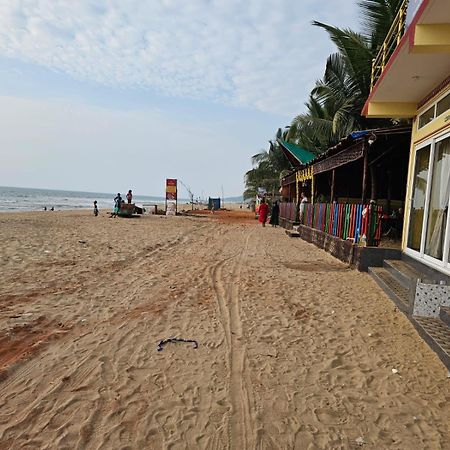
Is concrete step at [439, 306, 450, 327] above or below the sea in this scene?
above

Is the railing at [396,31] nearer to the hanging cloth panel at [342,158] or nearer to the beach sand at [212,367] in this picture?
the hanging cloth panel at [342,158]

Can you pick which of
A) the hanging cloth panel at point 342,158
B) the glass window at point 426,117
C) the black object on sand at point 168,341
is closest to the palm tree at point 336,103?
the hanging cloth panel at point 342,158

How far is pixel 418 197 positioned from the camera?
680 cm

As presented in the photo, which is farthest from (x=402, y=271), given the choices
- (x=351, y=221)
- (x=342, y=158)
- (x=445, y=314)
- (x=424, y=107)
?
(x=342, y=158)

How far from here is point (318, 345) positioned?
3.95 metres

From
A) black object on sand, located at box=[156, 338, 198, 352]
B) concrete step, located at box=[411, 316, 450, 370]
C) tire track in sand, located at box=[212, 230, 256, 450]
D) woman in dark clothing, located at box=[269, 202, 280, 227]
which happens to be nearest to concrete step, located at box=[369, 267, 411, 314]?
concrete step, located at box=[411, 316, 450, 370]

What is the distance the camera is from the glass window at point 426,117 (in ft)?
20.5

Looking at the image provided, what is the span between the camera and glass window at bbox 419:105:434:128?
624cm

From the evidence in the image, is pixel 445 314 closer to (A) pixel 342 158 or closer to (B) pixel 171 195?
(A) pixel 342 158

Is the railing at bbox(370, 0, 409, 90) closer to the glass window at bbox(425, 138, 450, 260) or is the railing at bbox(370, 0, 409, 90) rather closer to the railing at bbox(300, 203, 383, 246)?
the glass window at bbox(425, 138, 450, 260)

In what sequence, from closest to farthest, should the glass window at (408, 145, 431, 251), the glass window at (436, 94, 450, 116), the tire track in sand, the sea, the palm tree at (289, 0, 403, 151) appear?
the tire track in sand, the glass window at (436, 94, 450, 116), the glass window at (408, 145, 431, 251), the palm tree at (289, 0, 403, 151), the sea

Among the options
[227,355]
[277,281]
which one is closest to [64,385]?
[227,355]

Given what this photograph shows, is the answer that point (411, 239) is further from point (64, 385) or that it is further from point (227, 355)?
point (64, 385)

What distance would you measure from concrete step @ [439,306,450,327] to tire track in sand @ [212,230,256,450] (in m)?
2.36
